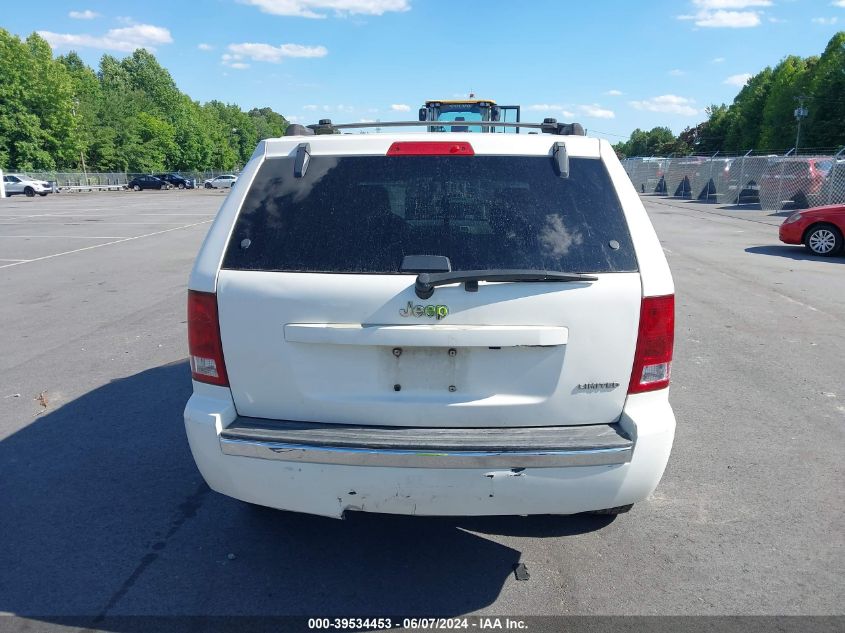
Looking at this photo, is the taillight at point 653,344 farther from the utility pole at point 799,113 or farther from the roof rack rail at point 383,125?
the utility pole at point 799,113

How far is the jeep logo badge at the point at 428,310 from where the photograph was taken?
2793mm

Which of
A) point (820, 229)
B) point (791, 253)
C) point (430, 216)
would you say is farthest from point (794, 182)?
point (430, 216)

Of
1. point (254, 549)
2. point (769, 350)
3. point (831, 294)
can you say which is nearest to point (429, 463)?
point (254, 549)

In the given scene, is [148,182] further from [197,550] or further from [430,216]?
[430,216]

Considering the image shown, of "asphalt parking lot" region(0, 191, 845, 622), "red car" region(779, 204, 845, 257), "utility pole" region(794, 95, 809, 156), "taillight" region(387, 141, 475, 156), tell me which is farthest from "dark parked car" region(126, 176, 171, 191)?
"taillight" region(387, 141, 475, 156)

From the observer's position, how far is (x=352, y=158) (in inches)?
122

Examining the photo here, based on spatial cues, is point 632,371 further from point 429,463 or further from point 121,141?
point 121,141

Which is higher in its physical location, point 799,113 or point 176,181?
point 799,113

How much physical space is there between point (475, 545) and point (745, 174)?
32987 mm

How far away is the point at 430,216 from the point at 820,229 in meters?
14.1

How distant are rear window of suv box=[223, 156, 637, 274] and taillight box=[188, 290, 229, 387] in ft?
0.62

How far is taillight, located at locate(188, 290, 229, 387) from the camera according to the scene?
9.71 feet

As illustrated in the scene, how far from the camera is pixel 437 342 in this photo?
2.80m

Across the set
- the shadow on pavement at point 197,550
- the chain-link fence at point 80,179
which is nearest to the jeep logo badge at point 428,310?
the shadow on pavement at point 197,550
